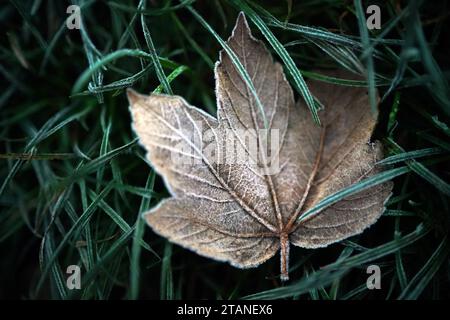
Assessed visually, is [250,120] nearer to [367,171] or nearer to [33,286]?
[367,171]

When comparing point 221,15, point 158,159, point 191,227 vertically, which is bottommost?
point 191,227

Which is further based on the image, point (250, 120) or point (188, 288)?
point (188, 288)

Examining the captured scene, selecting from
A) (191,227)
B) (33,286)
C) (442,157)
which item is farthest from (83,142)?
(442,157)
